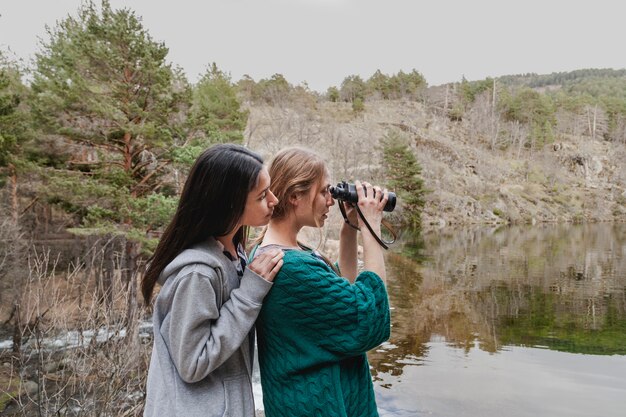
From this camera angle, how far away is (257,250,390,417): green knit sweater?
3.90 ft

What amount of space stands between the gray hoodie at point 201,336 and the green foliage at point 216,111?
32.5ft

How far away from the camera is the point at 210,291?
44.6 inches

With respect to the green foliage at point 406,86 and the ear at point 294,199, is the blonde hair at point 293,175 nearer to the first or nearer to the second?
the ear at point 294,199

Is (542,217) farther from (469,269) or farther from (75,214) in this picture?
(75,214)

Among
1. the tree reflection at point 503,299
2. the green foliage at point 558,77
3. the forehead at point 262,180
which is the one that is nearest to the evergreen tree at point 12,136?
the tree reflection at point 503,299

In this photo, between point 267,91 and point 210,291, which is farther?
point 267,91

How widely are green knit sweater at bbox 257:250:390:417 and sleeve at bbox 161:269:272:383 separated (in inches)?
3.0

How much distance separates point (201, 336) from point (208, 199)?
13.9 inches

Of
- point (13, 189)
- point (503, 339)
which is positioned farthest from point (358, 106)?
point (503, 339)

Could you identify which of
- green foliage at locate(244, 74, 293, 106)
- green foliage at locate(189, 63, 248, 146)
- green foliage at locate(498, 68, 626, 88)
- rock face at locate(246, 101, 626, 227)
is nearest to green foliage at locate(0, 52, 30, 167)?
green foliage at locate(189, 63, 248, 146)

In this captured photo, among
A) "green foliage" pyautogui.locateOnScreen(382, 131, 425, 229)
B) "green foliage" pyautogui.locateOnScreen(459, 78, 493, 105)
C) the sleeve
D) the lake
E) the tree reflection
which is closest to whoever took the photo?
the sleeve

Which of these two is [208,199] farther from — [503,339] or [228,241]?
[503,339]

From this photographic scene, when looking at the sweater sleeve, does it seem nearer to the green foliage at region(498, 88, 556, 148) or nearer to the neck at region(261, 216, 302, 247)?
the neck at region(261, 216, 302, 247)

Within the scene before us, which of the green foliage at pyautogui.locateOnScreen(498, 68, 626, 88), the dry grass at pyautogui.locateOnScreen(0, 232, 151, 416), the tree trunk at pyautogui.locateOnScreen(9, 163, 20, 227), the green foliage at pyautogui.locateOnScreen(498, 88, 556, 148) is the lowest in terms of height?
the dry grass at pyautogui.locateOnScreen(0, 232, 151, 416)
